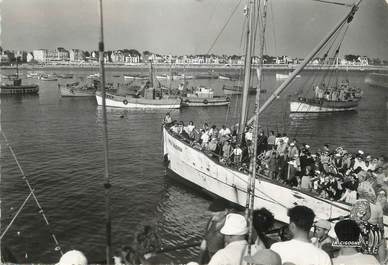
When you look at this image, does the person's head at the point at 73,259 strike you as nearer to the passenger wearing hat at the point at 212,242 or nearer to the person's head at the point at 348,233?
the passenger wearing hat at the point at 212,242

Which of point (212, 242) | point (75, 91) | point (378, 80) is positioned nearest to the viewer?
point (212, 242)

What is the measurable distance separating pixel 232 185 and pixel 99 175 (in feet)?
42.0

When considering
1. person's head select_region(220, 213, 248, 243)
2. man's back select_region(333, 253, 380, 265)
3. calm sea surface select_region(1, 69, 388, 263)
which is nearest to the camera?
man's back select_region(333, 253, 380, 265)

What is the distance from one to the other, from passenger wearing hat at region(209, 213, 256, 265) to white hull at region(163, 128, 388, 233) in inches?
438

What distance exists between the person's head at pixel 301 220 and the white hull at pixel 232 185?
1076 centimetres

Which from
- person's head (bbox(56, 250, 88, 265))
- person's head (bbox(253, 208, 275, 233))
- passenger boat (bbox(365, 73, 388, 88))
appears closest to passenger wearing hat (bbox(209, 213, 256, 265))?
person's head (bbox(253, 208, 275, 233))

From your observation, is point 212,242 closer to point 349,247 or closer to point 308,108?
point 349,247

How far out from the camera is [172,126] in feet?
90.8

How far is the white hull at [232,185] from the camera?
1702 cm

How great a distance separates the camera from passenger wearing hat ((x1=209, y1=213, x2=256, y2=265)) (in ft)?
16.4

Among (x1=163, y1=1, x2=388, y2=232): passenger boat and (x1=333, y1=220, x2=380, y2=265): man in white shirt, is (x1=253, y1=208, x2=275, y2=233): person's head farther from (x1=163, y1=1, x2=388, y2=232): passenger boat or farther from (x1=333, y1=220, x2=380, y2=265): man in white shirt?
(x1=163, y1=1, x2=388, y2=232): passenger boat

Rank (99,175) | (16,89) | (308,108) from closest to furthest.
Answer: (99,175)
(308,108)
(16,89)

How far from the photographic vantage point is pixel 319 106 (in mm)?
67375

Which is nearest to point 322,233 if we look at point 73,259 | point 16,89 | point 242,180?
point 73,259
